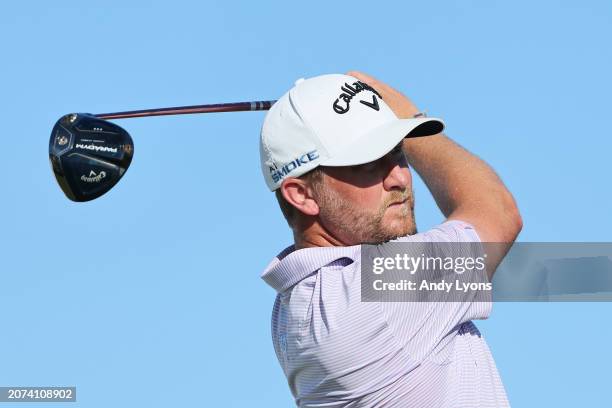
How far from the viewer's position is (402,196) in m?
4.62

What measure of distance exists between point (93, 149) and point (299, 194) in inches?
50.4

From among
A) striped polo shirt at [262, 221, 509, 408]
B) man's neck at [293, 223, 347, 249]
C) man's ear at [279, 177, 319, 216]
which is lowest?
striped polo shirt at [262, 221, 509, 408]

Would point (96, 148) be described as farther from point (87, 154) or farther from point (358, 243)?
point (358, 243)

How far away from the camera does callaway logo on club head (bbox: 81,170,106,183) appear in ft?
18.1

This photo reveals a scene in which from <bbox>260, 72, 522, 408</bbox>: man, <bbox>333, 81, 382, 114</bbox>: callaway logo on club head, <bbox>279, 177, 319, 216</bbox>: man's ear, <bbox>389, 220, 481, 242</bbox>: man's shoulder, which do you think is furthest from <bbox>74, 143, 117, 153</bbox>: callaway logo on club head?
<bbox>389, 220, 481, 242</bbox>: man's shoulder

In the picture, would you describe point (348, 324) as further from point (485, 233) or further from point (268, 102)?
point (268, 102)

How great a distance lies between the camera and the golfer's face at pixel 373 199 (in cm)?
462

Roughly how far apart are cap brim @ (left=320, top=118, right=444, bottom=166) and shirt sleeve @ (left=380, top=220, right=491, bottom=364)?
0.35m

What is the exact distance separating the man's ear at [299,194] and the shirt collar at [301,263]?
0.56ft

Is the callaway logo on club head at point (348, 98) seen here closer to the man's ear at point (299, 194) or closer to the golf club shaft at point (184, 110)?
the man's ear at point (299, 194)

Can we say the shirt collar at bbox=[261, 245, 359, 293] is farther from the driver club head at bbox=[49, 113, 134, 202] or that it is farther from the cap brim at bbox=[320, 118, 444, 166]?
the driver club head at bbox=[49, 113, 134, 202]

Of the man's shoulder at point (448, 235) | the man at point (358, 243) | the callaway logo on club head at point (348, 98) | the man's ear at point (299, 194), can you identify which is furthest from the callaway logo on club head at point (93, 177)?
the man's shoulder at point (448, 235)

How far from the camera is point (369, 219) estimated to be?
4.64 meters

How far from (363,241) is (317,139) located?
1.45ft
